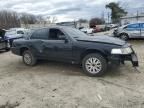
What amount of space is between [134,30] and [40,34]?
10.5 m

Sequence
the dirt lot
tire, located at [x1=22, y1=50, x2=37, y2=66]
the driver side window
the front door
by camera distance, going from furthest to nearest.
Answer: tire, located at [x1=22, y1=50, x2=37, y2=66]
the driver side window
the front door
the dirt lot

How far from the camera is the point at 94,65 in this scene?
6535mm

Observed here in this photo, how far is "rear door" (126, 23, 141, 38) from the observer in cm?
1620

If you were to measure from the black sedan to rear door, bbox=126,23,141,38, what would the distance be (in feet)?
31.9

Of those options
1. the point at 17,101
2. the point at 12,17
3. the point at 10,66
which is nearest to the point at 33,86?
the point at 17,101

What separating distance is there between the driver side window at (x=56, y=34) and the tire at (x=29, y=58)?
1099mm

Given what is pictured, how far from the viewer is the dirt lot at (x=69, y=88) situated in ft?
15.5

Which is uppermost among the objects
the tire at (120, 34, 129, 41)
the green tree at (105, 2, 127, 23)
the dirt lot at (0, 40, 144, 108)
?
the green tree at (105, 2, 127, 23)

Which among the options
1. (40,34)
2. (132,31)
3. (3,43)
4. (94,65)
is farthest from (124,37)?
(94,65)

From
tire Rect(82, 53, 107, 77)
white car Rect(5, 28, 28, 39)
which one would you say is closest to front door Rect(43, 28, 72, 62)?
tire Rect(82, 53, 107, 77)

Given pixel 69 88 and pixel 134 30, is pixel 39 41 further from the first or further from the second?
pixel 134 30

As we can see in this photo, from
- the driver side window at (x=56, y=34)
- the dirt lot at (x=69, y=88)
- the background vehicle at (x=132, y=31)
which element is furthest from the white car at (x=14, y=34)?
the background vehicle at (x=132, y=31)

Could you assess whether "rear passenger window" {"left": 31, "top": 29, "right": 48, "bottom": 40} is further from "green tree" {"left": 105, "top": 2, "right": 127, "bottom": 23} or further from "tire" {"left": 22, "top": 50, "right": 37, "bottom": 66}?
"green tree" {"left": 105, "top": 2, "right": 127, "bottom": 23}

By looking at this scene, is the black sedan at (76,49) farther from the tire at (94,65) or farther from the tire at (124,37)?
the tire at (124,37)
